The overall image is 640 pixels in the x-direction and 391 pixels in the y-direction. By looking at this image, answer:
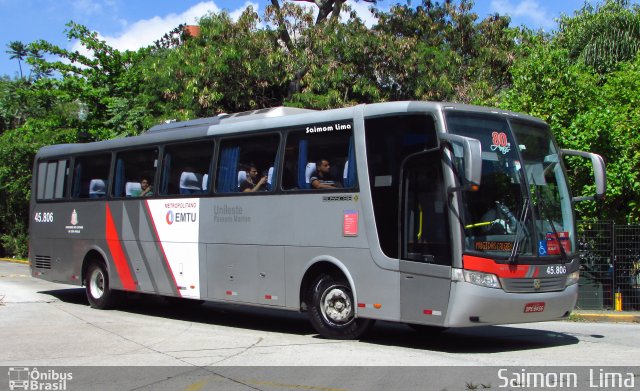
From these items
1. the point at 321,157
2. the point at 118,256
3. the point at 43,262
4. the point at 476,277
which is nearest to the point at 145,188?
the point at 118,256

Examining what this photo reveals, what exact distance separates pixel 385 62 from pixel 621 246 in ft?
32.6

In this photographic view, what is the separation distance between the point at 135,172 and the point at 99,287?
9.41ft

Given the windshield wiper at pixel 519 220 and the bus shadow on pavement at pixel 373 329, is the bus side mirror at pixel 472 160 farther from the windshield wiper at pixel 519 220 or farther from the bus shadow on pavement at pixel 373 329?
the bus shadow on pavement at pixel 373 329

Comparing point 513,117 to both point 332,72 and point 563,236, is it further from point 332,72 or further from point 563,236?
point 332,72

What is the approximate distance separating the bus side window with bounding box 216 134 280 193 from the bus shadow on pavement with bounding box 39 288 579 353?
8.03 feet

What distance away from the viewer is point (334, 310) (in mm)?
11031

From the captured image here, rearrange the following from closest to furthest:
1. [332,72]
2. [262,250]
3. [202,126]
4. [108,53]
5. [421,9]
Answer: [262,250], [202,126], [332,72], [421,9], [108,53]

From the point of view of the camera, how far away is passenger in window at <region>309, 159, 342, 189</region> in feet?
36.3

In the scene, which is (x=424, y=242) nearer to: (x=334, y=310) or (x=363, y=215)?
(x=363, y=215)

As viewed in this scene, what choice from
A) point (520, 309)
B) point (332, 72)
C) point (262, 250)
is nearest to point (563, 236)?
point (520, 309)

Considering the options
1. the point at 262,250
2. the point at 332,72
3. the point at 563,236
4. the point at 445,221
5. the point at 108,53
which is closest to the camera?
the point at 445,221

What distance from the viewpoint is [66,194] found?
16.8 metres

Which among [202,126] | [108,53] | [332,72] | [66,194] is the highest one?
[108,53]

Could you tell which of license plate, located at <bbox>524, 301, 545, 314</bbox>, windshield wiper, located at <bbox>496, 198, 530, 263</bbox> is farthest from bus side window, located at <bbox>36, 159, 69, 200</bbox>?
license plate, located at <bbox>524, 301, 545, 314</bbox>
